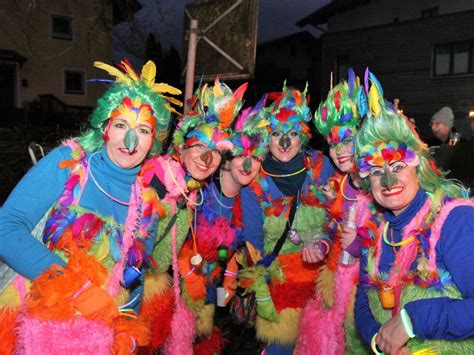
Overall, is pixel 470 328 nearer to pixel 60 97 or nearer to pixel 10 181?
pixel 10 181

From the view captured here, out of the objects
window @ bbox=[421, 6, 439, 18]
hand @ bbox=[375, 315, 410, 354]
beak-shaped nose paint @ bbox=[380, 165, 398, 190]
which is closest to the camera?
hand @ bbox=[375, 315, 410, 354]

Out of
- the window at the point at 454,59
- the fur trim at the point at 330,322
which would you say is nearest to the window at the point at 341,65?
the window at the point at 454,59

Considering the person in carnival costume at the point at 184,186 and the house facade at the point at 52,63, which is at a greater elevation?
the house facade at the point at 52,63

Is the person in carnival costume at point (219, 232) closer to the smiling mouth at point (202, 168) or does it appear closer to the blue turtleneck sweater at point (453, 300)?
the smiling mouth at point (202, 168)

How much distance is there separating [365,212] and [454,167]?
216cm

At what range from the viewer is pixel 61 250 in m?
2.07

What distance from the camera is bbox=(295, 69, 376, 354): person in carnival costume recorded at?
3.00m

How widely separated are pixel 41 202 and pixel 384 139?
5.00 feet

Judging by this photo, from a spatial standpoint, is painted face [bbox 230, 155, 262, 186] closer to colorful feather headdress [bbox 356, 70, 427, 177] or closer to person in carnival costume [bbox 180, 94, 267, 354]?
person in carnival costume [bbox 180, 94, 267, 354]

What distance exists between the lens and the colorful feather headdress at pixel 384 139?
2.01m

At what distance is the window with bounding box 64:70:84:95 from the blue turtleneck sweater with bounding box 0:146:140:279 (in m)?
20.2

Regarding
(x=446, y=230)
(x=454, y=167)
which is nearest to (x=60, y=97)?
(x=454, y=167)

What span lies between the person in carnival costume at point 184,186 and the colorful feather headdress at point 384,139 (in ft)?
3.37

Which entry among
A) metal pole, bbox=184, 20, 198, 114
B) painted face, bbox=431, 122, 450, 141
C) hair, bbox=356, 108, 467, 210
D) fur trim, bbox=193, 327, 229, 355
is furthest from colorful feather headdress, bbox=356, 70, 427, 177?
painted face, bbox=431, 122, 450, 141
